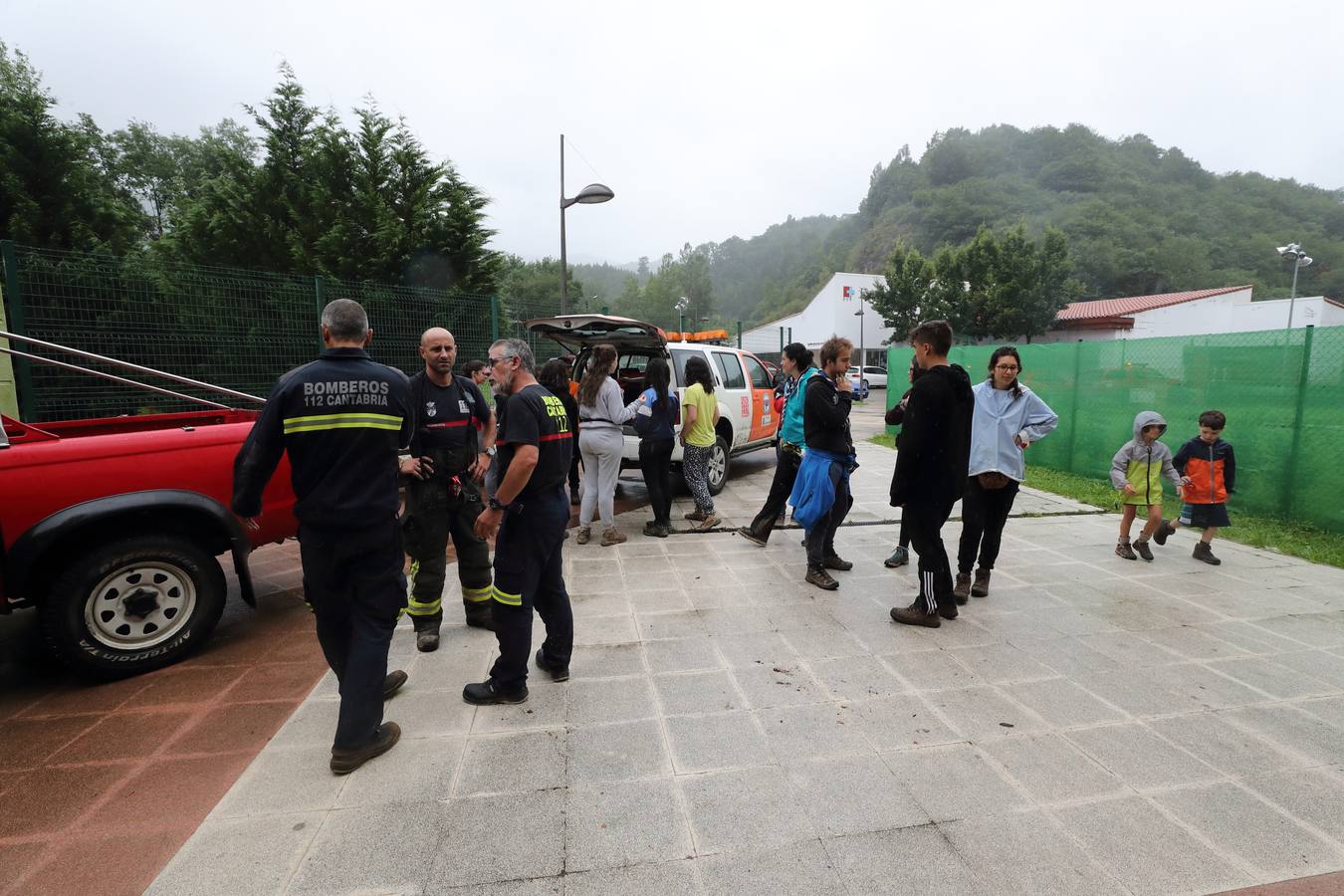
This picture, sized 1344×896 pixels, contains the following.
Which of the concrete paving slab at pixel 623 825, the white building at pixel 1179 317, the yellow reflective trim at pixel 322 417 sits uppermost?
the white building at pixel 1179 317

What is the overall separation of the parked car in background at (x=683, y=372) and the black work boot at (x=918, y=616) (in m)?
2.89

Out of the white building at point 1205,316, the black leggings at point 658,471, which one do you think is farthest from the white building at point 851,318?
the black leggings at point 658,471

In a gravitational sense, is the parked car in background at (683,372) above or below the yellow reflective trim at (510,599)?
above

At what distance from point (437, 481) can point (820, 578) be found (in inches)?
109

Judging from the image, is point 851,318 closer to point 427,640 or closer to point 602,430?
point 602,430

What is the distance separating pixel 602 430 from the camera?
18.4 feet

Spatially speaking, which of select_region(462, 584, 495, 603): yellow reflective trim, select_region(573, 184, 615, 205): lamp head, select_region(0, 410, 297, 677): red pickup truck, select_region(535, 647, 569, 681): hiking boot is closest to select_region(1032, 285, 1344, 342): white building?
select_region(573, 184, 615, 205): lamp head

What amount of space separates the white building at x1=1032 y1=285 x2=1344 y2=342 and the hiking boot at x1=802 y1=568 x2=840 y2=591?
3562 cm

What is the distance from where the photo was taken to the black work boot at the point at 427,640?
3660 mm

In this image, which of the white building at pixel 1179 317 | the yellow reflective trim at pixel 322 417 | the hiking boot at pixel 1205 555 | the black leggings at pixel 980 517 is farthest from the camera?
the white building at pixel 1179 317

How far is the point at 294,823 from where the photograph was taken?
2254 mm

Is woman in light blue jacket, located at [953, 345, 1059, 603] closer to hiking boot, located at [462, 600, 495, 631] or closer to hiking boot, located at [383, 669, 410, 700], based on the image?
hiking boot, located at [462, 600, 495, 631]

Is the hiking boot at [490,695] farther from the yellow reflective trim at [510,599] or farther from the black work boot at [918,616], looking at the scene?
the black work boot at [918,616]

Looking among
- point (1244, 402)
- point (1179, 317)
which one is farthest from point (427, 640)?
point (1179, 317)
